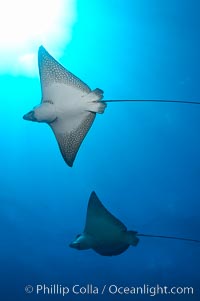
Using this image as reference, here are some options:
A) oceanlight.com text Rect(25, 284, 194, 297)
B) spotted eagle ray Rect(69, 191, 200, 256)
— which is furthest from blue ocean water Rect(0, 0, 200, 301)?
spotted eagle ray Rect(69, 191, 200, 256)

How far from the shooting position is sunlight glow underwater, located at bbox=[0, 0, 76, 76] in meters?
6.54

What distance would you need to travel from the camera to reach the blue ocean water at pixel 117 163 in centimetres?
703

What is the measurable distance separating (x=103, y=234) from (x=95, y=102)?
2.44m

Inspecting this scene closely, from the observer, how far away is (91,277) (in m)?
12.9

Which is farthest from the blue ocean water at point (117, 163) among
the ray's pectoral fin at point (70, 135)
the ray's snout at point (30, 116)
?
the ray's snout at point (30, 116)

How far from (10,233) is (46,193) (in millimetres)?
2196

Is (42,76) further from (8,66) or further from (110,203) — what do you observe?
(110,203)

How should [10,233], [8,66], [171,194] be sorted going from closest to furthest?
[8,66] → [171,194] → [10,233]

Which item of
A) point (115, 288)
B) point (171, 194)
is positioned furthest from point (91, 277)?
point (171, 194)

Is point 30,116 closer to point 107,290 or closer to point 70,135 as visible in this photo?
point 70,135

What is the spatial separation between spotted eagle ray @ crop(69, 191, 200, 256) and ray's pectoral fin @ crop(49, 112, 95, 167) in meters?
0.77

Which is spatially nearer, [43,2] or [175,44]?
[43,2]

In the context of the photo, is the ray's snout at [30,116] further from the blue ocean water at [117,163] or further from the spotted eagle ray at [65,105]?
the blue ocean water at [117,163]

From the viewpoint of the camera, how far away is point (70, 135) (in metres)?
4.78
